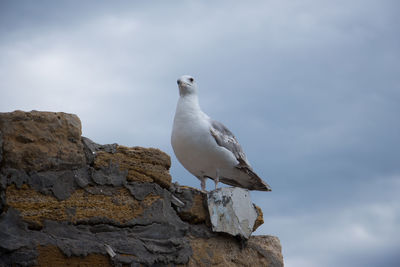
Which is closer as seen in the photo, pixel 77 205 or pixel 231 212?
pixel 77 205

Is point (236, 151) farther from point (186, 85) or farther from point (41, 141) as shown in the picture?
point (41, 141)

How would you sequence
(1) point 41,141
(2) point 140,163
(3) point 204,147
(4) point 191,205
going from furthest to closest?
(3) point 204,147 → (4) point 191,205 → (2) point 140,163 → (1) point 41,141

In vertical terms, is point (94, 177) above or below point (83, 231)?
above

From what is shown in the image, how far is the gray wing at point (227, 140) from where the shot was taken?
5242mm

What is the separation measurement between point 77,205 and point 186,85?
6.56 feet

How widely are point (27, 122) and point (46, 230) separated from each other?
0.80m

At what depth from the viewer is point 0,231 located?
3.55m

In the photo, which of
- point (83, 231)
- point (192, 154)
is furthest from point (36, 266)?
point (192, 154)

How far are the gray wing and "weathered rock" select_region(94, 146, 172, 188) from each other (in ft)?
2.80

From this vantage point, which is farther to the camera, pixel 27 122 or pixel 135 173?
pixel 135 173

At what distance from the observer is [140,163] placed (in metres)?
4.36

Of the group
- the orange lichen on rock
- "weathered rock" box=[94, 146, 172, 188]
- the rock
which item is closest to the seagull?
the rock

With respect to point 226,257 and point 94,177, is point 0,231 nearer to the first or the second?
point 94,177

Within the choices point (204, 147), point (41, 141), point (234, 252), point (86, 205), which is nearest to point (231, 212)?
point (234, 252)
